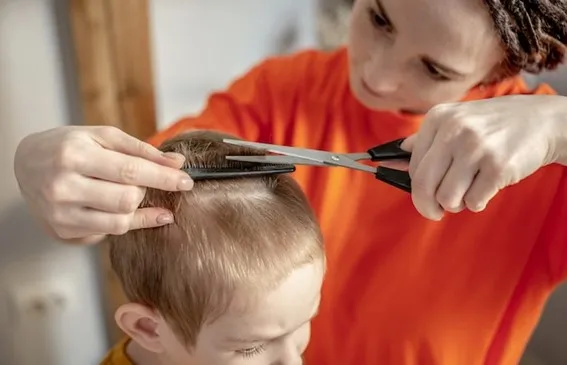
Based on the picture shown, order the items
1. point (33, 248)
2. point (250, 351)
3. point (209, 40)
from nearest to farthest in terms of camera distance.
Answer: point (250, 351), point (33, 248), point (209, 40)

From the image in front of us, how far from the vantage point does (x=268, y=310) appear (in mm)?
780

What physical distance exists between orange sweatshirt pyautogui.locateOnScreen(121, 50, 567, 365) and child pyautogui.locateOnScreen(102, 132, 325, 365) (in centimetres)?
17

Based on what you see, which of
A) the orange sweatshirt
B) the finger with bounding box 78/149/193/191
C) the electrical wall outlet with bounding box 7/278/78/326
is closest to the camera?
the finger with bounding box 78/149/193/191

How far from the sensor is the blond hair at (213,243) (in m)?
0.76

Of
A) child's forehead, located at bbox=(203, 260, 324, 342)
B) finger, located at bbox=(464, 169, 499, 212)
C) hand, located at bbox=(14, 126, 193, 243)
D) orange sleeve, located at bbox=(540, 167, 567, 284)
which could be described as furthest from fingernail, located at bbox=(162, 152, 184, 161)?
orange sleeve, located at bbox=(540, 167, 567, 284)

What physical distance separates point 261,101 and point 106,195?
39 cm

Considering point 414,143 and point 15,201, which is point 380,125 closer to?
point 414,143

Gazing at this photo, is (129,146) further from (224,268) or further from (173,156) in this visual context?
(224,268)

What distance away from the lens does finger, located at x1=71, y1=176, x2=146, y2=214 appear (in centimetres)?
69

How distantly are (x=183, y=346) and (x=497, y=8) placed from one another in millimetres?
438

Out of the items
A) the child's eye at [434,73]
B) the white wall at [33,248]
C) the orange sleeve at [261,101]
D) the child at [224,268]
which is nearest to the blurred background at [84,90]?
the white wall at [33,248]

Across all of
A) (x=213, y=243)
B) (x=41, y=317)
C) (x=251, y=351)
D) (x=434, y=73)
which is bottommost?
(x=41, y=317)

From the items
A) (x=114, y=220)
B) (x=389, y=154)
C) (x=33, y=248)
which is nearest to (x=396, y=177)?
(x=389, y=154)

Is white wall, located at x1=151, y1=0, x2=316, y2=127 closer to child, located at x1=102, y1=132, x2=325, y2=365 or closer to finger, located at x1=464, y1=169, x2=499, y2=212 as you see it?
child, located at x1=102, y1=132, x2=325, y2=365
